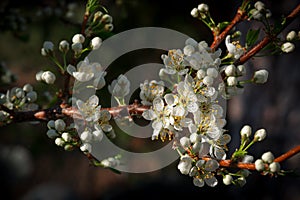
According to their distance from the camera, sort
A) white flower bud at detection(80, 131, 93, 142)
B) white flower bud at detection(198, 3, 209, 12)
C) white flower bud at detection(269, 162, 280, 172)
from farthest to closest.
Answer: white flower bud at detection(198, 3, 209, 12) → white flower bud at detection(80, 131, 93, 142) → white flower bud at detection(269, 162, 280, 172)

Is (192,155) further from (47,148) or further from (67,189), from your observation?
(67,189)

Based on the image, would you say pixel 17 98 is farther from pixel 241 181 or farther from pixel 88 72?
pixel 241 181

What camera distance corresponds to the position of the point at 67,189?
13.3ft

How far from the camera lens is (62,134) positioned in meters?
1.04

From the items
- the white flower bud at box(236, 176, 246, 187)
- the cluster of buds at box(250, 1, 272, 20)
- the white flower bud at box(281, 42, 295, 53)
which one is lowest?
the white flower bud at box(236, 176, 246, 187)

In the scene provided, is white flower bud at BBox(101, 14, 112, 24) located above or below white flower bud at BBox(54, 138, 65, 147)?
above

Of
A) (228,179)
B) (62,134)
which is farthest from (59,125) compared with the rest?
(228,179)

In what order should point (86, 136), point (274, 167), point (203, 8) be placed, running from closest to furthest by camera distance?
point (274, 167)
point (86, 136)
point (203, 8)

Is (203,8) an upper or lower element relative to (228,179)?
upper

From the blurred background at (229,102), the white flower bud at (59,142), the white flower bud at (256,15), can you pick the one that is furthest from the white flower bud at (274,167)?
the blurred background at (229,102)

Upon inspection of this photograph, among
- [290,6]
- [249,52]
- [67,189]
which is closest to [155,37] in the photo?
[290,6]

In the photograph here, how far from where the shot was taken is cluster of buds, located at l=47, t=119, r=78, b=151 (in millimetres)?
1038

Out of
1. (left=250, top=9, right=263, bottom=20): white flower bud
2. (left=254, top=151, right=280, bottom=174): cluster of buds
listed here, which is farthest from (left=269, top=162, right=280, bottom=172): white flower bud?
(left=250, top=9, right=263, bottom=20): white flower bud

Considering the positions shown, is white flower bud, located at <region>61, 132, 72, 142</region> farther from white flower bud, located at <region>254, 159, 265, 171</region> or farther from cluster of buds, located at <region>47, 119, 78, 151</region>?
white flower bud, located at <region>254, 159, 265, 171</region>
